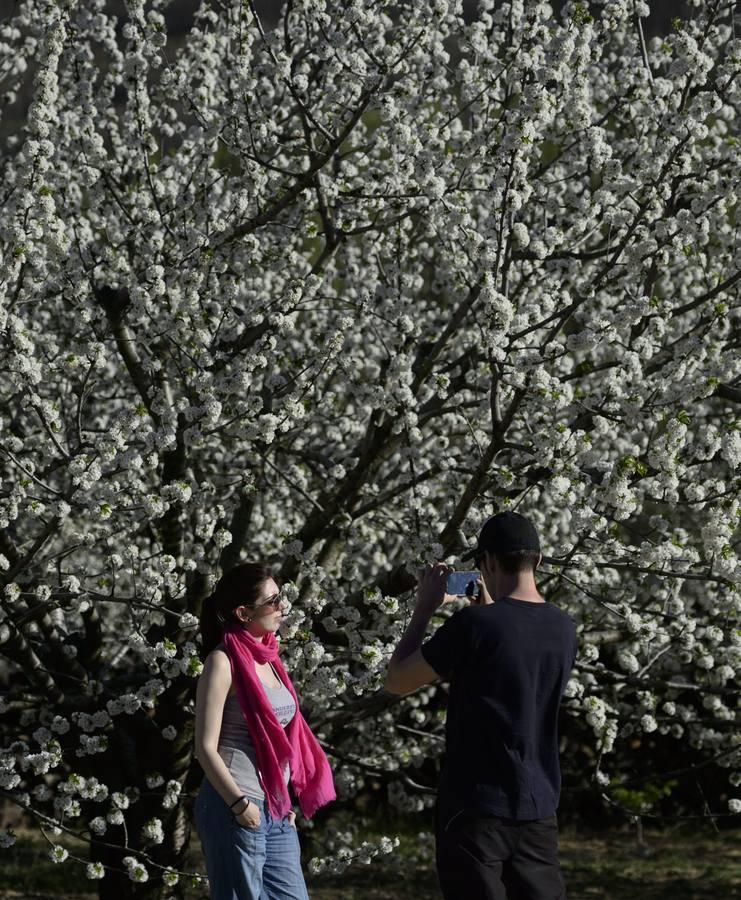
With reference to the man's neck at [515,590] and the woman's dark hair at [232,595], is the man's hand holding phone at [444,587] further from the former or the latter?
the woman's dark hair at [232,595]

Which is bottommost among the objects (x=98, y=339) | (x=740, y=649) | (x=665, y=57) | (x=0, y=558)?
(x=740, y=649)

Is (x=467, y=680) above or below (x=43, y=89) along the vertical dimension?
below

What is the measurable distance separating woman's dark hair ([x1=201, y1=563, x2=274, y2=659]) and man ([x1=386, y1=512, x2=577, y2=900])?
0.67 metres

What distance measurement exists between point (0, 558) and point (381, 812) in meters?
4.84

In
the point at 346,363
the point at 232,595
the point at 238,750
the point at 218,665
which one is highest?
the point at 346,363

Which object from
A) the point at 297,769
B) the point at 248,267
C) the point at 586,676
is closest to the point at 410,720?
the point at 586,676

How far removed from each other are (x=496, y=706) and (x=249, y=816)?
85 centimetres

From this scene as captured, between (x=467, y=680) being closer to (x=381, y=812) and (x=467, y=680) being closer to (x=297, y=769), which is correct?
(x=297, y=769)

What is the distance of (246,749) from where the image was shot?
3611 millimetres

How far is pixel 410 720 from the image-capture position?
23.6 feet

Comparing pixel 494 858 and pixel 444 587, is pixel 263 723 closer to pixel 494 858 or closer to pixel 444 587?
pixel 444 587

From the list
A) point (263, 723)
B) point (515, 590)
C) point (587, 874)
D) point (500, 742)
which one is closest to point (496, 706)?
point (500, 742)

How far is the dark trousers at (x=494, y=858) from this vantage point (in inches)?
122

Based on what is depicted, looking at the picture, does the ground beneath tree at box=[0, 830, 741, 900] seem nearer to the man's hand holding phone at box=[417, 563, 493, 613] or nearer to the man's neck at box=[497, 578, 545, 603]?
the man's hand holding phone at box=[417, 563, 493, 613]
